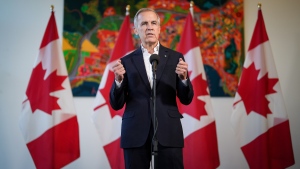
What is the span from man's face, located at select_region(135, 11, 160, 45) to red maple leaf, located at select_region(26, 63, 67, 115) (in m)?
1.35

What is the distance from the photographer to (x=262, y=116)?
271 centimetres

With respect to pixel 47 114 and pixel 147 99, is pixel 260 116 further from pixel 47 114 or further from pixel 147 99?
pixel 47 114

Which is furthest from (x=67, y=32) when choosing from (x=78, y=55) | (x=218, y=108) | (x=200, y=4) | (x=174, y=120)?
(x=174, y=120)

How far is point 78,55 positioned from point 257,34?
1.83 m

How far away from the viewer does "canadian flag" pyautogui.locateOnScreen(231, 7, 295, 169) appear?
2.66m

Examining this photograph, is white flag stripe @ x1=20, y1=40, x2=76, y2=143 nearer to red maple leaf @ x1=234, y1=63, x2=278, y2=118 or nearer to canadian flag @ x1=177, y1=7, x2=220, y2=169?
canadian flag @ x1=177, y1=7, x2=220, y2=169

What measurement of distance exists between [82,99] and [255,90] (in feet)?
5.71

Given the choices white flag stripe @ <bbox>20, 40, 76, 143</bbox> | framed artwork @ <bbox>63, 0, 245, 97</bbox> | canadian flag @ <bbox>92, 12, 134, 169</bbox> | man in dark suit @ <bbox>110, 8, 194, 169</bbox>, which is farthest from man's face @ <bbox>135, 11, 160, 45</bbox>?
framed artwork @ <bbox>63, 0, 245, 97</bbox>

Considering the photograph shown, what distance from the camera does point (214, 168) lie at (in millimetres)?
2727

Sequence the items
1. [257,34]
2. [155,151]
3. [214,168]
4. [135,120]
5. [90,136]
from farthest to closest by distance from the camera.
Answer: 1. [90,136]
2. [257,34]
3. [214,168]
4. [135,120]
5. [155,151]

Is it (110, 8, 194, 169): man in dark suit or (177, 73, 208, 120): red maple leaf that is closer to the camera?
(110, 8, 194, 169): man in dark suit

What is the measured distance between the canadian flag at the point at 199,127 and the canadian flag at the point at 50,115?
103 cm

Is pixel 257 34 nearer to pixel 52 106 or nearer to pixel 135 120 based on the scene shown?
pixel 135 120

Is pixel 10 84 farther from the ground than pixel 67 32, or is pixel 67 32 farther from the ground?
pixel 67 32
